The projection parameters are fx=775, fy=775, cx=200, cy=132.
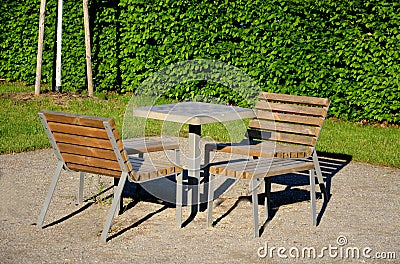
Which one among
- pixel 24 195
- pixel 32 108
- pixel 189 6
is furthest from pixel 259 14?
pixel 24 195

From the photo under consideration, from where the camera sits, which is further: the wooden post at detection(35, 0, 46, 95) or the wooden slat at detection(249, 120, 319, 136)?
the wooden post at detection(35, 0, 46, 95)

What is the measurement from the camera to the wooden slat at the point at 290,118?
6895mm

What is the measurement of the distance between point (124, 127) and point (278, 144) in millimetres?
2764

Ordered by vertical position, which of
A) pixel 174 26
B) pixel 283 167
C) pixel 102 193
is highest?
pixel 174 26

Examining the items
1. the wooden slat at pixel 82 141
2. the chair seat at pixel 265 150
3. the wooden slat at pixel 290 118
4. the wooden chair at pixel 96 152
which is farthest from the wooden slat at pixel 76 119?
the wooden slat at pixel 290 118

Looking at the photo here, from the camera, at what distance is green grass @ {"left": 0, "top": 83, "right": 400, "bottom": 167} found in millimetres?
9234

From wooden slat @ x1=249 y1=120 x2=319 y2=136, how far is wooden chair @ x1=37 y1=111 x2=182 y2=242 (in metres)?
1.40

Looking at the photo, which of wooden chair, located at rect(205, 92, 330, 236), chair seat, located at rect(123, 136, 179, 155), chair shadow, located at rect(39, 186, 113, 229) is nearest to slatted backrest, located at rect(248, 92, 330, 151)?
wooden chair, located at rect(205, 92, 330, 236)

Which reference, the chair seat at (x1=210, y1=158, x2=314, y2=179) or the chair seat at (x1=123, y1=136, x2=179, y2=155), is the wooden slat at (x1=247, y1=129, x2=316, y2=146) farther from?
the chair seat at (x1=123, y1=136, x2=179, y2=155)

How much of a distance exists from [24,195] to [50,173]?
936mm

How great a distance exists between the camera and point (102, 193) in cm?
723

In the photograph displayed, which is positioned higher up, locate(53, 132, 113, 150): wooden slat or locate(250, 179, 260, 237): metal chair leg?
locate(53, 132, 113, 150): wooden slat

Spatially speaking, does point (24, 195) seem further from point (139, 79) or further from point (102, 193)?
point (139, 79)

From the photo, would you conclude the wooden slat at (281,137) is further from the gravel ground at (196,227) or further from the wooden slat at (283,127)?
the gravel ground at (196,227)
